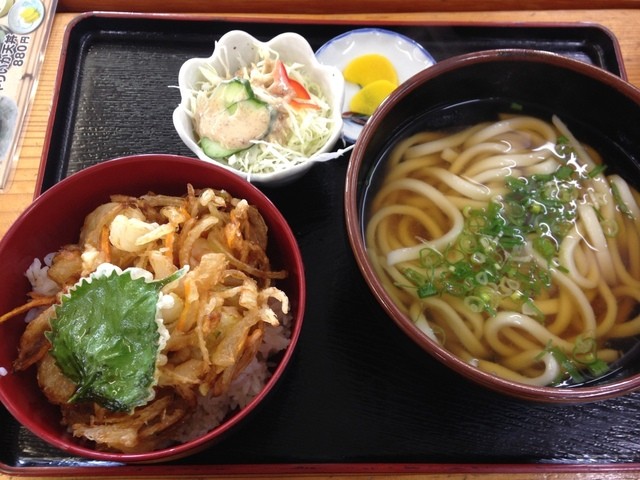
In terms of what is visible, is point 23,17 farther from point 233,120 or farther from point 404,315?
point 404,315

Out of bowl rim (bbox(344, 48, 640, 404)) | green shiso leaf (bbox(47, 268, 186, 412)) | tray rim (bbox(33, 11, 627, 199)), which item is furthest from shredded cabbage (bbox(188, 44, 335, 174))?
green shiso leaf (bbox(47, 268, 186, 412))

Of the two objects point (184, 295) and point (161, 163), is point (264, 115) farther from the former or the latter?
point (184, 295)

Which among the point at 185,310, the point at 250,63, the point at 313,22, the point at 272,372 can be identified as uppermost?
the point at 313,22

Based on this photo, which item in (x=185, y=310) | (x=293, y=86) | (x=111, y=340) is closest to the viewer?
(x=111, y=340)

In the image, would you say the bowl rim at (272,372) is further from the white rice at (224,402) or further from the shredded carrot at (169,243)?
the shredded carrot at (169,243)

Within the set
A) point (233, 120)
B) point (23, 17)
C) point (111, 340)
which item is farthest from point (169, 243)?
point (23, 17)

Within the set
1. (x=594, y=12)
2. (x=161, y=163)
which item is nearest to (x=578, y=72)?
(x=594, y=12)

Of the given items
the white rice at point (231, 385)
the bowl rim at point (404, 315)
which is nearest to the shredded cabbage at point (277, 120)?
the bowl rim at point (404, 315)
